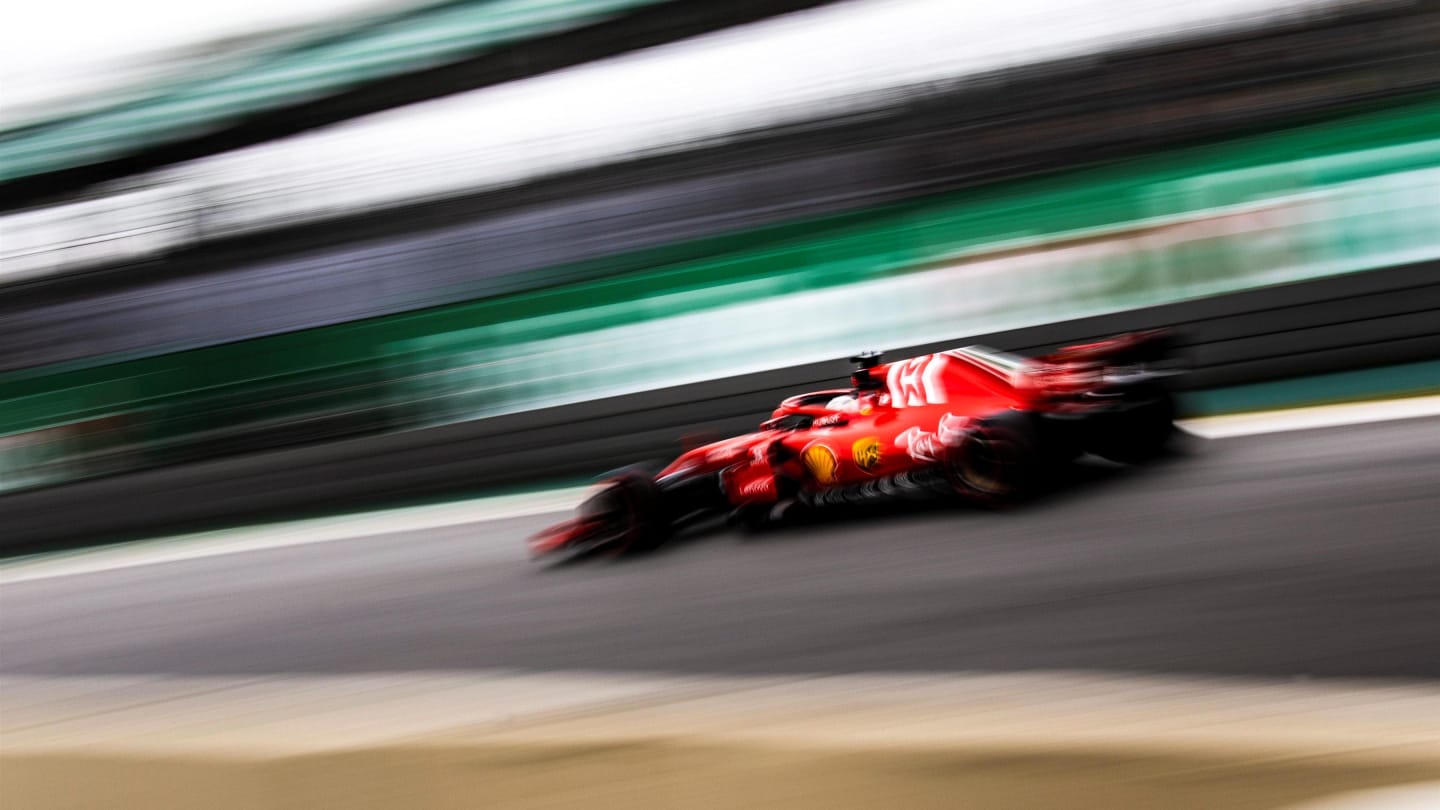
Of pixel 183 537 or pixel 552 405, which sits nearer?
pixel 552 405

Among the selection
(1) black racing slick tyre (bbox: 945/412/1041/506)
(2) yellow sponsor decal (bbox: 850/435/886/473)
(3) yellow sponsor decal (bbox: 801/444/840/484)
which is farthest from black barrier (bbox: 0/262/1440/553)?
(3) yellow sponsor decal (bbox: 801/444/840/484)

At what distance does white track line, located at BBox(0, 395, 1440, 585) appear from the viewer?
6188 millimetres

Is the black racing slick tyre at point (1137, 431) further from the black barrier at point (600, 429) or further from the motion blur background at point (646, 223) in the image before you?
the motion blur background at point (646, 223)

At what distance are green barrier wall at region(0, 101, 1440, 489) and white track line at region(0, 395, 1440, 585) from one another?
2.91 feet

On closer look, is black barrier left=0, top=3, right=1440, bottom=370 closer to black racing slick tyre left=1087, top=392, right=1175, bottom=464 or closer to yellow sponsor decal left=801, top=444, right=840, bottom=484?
black racing slick tyre left=1087, top=392, right=1175, bottom=464

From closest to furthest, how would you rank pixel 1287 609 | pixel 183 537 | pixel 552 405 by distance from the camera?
pixel 1287 609, pixel 552 405, pixel 183 537

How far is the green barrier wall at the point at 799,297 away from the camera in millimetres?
7023

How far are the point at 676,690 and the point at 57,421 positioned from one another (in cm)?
918

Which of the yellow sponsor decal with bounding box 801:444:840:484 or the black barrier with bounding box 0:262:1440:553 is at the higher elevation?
the black barrier with bounding box 0:262:1440:553

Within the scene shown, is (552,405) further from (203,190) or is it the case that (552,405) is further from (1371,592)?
(1371,592)

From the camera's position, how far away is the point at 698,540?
5.53 metres

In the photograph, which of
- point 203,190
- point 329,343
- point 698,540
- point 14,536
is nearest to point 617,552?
point 698,540

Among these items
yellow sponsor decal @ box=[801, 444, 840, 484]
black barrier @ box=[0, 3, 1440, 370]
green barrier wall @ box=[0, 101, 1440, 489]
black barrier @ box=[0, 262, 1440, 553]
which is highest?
black barrier @ box=[0, 3, 1440, 370]

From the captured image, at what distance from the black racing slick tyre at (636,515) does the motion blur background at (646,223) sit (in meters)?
2.56
